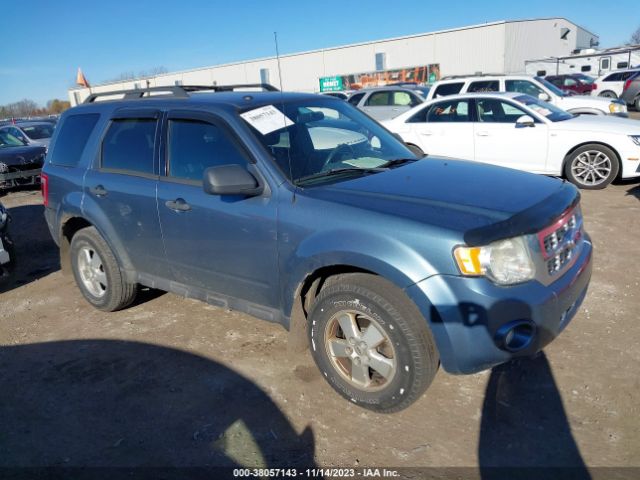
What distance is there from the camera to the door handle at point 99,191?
402cm

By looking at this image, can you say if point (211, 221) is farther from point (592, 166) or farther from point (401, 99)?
point (401, 99)

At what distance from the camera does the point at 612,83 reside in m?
22.9

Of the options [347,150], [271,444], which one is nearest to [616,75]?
[347,150]

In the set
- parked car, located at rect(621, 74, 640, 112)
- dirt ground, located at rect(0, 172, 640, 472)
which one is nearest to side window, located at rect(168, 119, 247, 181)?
dirt ground, located at rect(0, 172, 640, 472)

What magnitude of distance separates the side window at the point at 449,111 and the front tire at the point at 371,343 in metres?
6.77

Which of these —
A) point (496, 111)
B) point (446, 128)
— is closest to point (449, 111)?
point (446, 128)

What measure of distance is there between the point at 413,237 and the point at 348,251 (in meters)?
0.37

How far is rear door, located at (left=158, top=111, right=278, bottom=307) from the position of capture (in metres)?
3.14

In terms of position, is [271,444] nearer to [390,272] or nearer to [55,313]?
[390,272]

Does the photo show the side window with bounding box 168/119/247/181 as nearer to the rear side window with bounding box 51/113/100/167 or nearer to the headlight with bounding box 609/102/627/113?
the rear side window with bounding box 51/113/100/167

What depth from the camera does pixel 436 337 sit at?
2.50m

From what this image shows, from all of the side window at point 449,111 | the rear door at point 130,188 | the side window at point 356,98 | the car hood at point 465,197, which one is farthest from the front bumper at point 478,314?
the side window at point 356,98

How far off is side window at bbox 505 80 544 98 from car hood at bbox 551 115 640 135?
427cm

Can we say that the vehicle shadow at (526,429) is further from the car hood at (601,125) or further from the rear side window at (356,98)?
the rear side window at (356,98)
